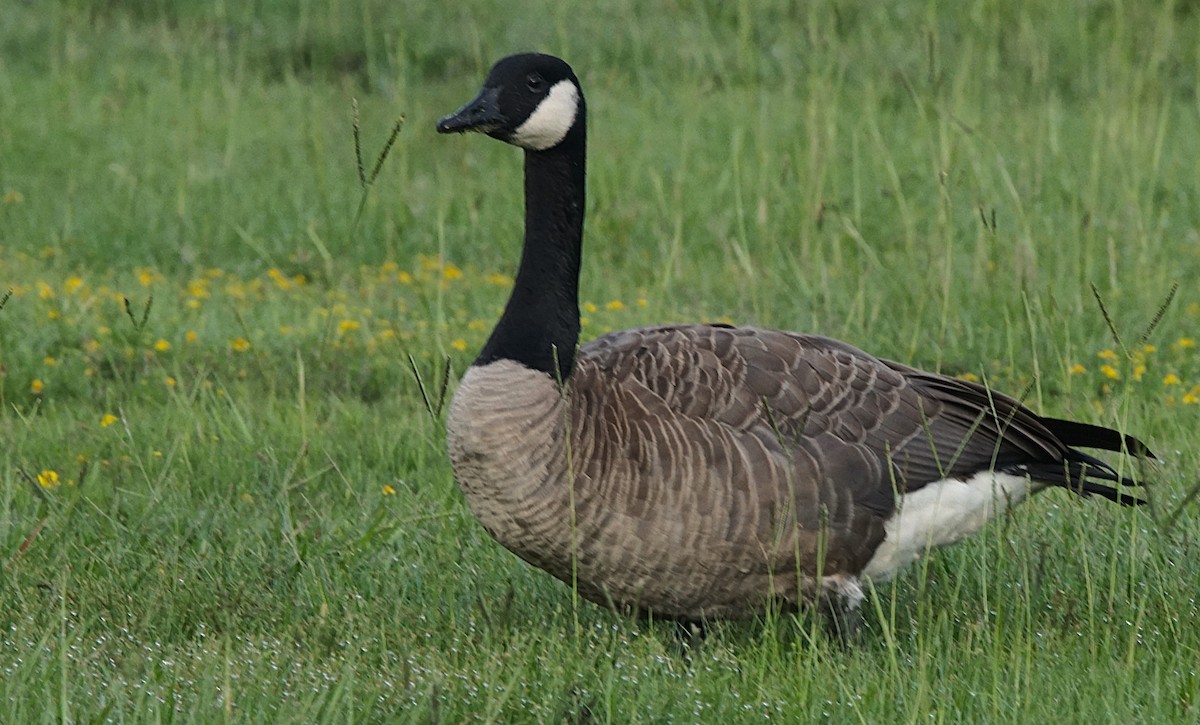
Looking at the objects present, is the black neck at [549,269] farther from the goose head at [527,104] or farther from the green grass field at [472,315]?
the green grass field at [472,315]

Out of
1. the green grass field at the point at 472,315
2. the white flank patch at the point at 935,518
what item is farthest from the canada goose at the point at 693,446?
the green grass field at the point at 472,315

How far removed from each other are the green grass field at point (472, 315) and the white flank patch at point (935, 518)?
3.8 inches

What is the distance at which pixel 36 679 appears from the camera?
11.5 ft

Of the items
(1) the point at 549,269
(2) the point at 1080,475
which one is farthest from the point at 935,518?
(1) the point at 549,269

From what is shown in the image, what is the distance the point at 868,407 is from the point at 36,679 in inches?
90.1

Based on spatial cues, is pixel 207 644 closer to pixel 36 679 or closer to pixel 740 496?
pixel 36 679

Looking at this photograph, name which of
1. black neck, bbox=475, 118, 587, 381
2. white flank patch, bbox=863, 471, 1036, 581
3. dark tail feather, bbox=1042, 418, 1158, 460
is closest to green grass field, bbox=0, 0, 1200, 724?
white flank patch, bbox=863, 471, 1036, 581

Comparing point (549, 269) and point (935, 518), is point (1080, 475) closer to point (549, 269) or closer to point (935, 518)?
point (935, 518)

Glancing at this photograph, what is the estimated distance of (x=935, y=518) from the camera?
4.41 meters

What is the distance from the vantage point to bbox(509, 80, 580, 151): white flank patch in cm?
443

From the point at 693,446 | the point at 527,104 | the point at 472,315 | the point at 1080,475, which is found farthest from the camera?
the point at 472,315

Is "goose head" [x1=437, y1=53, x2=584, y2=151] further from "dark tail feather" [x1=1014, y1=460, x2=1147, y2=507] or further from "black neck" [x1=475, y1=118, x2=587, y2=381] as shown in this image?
"dark tail feather" [x1=1014, y1=460, x2=1147, y2=507]

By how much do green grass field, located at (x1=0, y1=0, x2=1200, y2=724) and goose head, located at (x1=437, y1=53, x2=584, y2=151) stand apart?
699mm

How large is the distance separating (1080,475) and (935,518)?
478 mm
